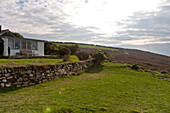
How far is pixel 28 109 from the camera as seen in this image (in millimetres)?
5086

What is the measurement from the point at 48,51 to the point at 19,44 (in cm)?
1079

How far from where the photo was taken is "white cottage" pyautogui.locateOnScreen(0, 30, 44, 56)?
707 inches

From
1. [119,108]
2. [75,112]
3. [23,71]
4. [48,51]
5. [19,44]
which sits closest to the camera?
[75,112]

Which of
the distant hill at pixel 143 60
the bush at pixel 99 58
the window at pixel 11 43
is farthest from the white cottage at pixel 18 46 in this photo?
the distant hill at pixel 143 60

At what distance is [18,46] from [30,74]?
12.9 metres

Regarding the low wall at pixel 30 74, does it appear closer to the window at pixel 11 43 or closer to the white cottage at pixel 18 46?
the white cottage at pixel 18 46

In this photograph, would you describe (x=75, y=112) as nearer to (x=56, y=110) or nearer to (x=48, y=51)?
(x=56, y=110)

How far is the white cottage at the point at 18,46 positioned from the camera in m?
18.0

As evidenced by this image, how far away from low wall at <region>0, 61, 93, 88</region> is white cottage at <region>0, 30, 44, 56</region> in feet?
34.6

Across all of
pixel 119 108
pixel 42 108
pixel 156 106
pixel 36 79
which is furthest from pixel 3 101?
pixel 156 106

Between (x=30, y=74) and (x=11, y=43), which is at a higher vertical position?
(x=11, y=43)

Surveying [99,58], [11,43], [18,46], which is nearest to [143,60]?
[99,58]

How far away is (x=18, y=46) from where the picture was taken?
1962 cm

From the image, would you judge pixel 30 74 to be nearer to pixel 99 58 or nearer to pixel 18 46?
pixel 18 46
